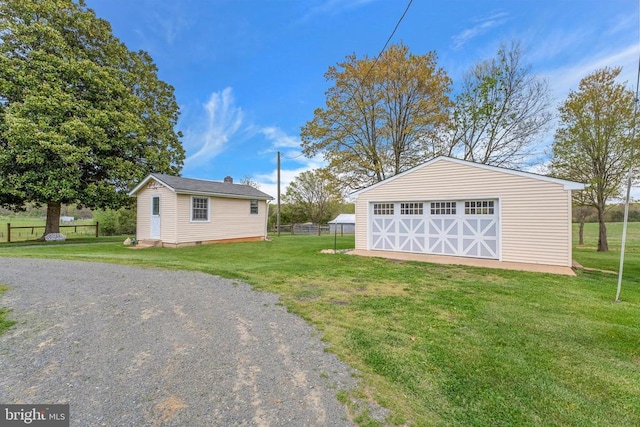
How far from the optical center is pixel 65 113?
13.6 metres

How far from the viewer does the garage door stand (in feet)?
31.1

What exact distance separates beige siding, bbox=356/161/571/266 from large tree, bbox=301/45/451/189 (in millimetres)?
6987

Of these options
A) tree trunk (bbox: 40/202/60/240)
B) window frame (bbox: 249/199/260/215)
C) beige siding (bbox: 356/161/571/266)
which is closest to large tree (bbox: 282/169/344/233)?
window frame (bbox: 249/199/260/215)

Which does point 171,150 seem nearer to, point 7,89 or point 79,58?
point 79,58

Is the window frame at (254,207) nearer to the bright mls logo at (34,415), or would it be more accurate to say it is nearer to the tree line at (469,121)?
the tree line at (469,121)

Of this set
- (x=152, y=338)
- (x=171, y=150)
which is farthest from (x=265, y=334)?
(x=171, y=150)

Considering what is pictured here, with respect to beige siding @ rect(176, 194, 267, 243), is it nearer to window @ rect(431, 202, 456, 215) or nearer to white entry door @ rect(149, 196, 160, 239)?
white entry door @ rect(149, 196, 160, 239)

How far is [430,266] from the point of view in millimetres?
8391

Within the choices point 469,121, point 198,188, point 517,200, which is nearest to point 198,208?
point 198,188

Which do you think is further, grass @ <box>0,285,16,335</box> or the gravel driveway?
grass @ <box>0,285,16,335</box>

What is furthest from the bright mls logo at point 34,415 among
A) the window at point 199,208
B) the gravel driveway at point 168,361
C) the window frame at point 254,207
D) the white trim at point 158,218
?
the window frame at point 254,207

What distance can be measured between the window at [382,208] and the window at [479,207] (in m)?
2.74

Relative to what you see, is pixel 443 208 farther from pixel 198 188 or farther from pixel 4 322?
pixel 198 188

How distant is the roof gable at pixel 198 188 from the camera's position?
13148 millimetres
